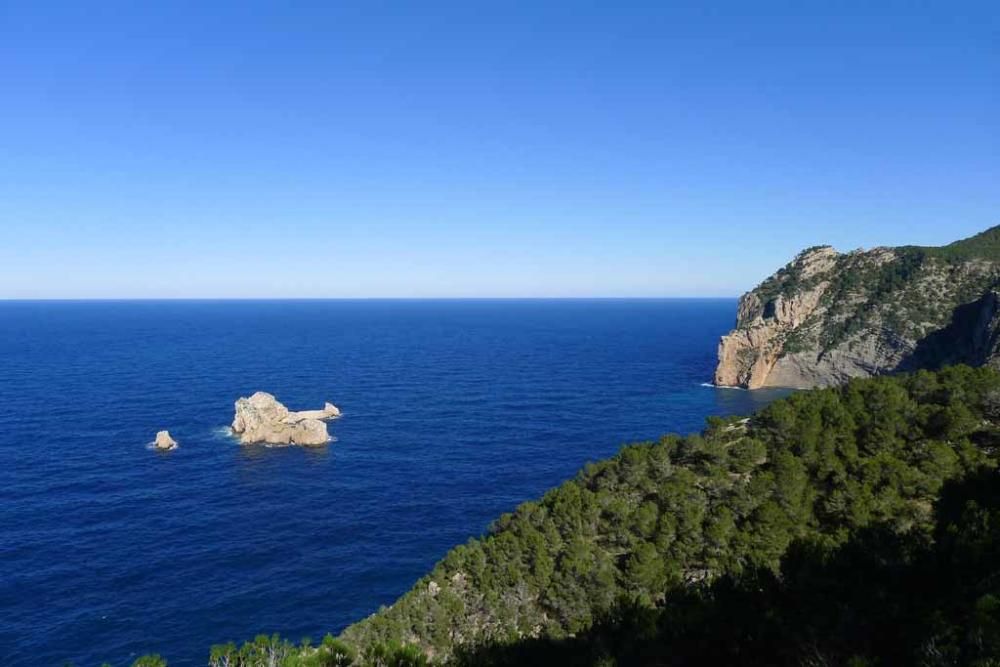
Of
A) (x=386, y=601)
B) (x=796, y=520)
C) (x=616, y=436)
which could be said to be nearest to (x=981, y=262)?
(x=616, y=436)

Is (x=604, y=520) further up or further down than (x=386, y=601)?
further up

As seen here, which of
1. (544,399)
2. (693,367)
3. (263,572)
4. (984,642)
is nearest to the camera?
(984,642)

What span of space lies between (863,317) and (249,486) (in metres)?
126

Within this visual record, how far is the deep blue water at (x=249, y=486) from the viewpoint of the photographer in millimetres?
46938

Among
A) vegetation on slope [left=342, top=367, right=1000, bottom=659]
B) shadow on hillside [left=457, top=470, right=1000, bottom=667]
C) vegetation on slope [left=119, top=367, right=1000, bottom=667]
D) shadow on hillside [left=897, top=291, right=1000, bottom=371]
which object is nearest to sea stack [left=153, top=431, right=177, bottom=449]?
vegetation on slope [left=119, top=367, right=1000, bottom=667]

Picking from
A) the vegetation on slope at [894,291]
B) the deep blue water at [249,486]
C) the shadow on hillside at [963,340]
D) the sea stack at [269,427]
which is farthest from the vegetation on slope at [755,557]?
the vegetation on slope at [894,291]

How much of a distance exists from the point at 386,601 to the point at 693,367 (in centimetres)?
12484

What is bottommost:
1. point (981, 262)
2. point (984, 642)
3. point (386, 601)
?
point (386, 601)

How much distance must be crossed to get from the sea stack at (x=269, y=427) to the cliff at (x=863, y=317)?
88.8 m

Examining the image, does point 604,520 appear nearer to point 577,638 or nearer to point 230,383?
point 577,638

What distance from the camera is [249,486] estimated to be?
239ft

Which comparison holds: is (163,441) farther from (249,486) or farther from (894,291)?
(894,291)

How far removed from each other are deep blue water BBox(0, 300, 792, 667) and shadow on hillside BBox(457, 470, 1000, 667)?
29873 mm

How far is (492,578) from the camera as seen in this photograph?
33688 mm
